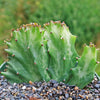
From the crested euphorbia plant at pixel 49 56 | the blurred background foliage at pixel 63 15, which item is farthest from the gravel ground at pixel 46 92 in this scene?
the blurred background foliage at pixel 63 15

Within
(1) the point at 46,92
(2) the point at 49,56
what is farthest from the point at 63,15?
(1) the point at 46,92

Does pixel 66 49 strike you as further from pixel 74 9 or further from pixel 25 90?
pixel 74 9

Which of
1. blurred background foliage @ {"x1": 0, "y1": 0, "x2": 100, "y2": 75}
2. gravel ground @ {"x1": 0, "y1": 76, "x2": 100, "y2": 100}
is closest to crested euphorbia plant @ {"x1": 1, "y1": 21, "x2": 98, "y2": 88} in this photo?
gravel ground @ {"x1": 0, "y1": 76, "x2": 100, "y2": 100}

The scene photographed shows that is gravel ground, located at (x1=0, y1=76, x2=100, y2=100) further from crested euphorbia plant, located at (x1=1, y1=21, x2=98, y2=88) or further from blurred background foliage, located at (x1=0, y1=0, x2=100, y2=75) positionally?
blurred background foliage, located at (x1=0, y1=0, x2=100, y2=75)

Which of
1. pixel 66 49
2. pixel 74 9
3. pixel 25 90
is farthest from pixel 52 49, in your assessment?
pixel 74 9

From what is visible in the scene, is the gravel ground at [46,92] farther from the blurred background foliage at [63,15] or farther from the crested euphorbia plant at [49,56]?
the blurred background foliage at [63,15]

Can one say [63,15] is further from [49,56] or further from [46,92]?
[46,92]
